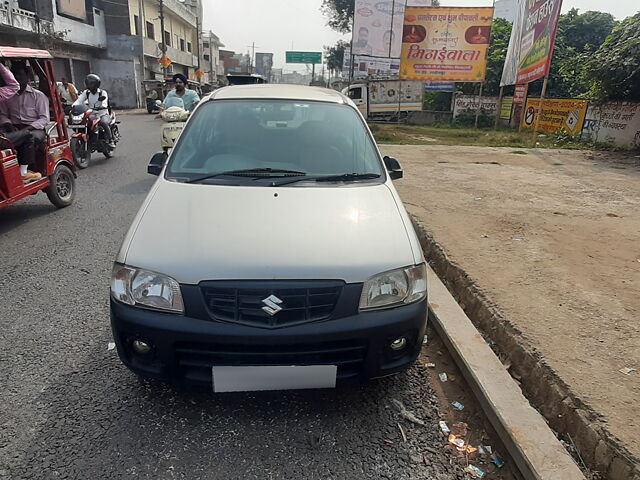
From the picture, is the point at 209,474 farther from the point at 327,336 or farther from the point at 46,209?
the point at 46,209

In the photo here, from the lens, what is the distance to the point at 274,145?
3.36 metres

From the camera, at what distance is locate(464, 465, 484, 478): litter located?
6.92ft

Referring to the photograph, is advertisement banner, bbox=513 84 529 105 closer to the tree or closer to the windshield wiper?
the tree

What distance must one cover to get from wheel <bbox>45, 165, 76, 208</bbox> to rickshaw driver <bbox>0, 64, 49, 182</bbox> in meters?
0.28

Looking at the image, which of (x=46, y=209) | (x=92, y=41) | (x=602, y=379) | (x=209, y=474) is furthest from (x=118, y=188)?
(x=92, y=41)

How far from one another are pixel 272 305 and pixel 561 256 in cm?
335

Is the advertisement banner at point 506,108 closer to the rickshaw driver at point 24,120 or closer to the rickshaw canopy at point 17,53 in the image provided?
the rickshaw canopy at point 17,53

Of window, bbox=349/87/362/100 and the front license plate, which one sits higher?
window, bbox=349/87/362/100

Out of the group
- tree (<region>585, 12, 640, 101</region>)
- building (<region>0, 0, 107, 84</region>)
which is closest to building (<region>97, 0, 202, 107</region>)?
building (<region>0, 0, 107, 84</region>)

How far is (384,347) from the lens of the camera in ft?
7.43

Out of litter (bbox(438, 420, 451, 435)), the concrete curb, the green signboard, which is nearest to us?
the concrete curb

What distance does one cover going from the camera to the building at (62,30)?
20781 millimetres

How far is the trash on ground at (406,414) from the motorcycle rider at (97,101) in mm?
8983

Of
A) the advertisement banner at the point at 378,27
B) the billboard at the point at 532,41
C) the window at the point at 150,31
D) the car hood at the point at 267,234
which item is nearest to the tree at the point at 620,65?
the billboard at the point at 532,41
